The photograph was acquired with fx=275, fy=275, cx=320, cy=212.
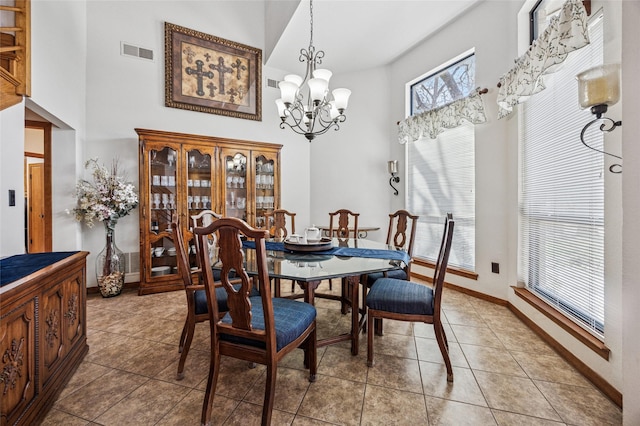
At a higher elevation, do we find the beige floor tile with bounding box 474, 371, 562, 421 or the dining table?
the dining table

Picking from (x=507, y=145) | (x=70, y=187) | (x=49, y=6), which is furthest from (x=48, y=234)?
(x=507, y=145)

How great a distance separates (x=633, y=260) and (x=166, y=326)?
10.5 ft

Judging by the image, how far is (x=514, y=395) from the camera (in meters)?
1.58

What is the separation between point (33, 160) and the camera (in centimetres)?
551

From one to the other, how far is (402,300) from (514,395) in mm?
779

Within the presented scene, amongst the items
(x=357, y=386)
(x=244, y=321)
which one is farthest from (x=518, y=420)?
(x=244, y=321)

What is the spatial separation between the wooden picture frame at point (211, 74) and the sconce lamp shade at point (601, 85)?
12.5 feet

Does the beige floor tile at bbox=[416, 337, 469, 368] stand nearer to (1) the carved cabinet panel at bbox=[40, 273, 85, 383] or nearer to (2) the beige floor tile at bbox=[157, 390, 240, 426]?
(2) the beige floor tile at bbox=[157, 390, 240, 426]

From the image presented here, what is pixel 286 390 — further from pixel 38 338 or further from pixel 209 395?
pixel 38 338

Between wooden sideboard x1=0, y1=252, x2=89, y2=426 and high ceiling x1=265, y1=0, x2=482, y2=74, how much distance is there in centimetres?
329

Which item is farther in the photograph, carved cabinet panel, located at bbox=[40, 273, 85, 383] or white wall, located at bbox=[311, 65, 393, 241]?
white wall, located at bbox=[311, 65, 393, 241]

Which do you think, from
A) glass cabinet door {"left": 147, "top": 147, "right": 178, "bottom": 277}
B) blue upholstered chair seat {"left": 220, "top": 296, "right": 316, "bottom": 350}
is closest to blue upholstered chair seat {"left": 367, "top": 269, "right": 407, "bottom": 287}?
blue upholstered chair seat {"left": 220, "top": 296, "right": 316, "bottom": 350}

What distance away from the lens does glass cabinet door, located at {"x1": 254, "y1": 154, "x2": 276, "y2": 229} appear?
13.3 feet

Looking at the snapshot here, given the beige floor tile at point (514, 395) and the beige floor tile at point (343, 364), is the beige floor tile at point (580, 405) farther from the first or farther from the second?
the beige floor tile at point (343, 364)
